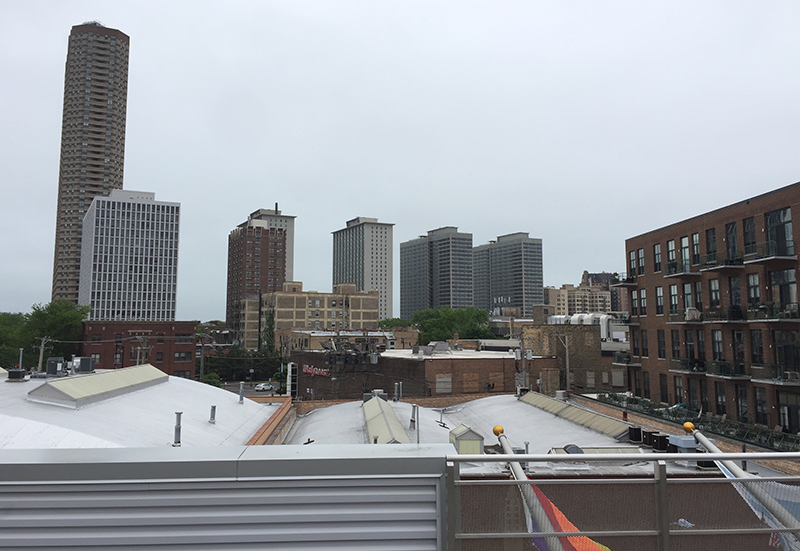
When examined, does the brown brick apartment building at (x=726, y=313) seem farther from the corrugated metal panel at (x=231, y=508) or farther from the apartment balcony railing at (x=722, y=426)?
the corrugated metal panel at (x=231, y=508)

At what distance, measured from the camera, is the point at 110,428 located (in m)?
17.1

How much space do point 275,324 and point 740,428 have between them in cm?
11430

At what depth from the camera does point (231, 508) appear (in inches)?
172

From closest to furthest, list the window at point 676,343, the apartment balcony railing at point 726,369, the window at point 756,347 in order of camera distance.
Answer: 1. the window at point 756,347
2. the apartment balcony railing at point 726,369
3. the window at point 676,343

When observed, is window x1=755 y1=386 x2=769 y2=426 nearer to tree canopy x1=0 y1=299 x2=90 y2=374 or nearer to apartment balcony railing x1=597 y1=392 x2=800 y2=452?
apartment balcony railing x1=597 y1=392 x2=800 y2=452

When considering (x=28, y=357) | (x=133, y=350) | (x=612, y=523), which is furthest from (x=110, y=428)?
(x=28, y=357)

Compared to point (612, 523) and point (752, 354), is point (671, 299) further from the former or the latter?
point (612, 523)

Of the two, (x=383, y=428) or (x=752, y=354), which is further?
(x=752, y=354)

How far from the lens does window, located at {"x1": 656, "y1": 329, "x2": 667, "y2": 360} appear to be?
39.4 m

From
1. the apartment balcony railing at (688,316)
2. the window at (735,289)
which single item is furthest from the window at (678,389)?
the window at (735,289)

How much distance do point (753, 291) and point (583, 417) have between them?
521 inches

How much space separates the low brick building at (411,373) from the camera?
49719mm

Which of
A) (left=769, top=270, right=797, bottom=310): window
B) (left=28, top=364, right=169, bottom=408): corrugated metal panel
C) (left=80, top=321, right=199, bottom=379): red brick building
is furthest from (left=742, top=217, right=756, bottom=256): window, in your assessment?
(left=80, top=321, right=199, bottom=379): red brick building

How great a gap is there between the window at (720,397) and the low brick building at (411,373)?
20720mm
